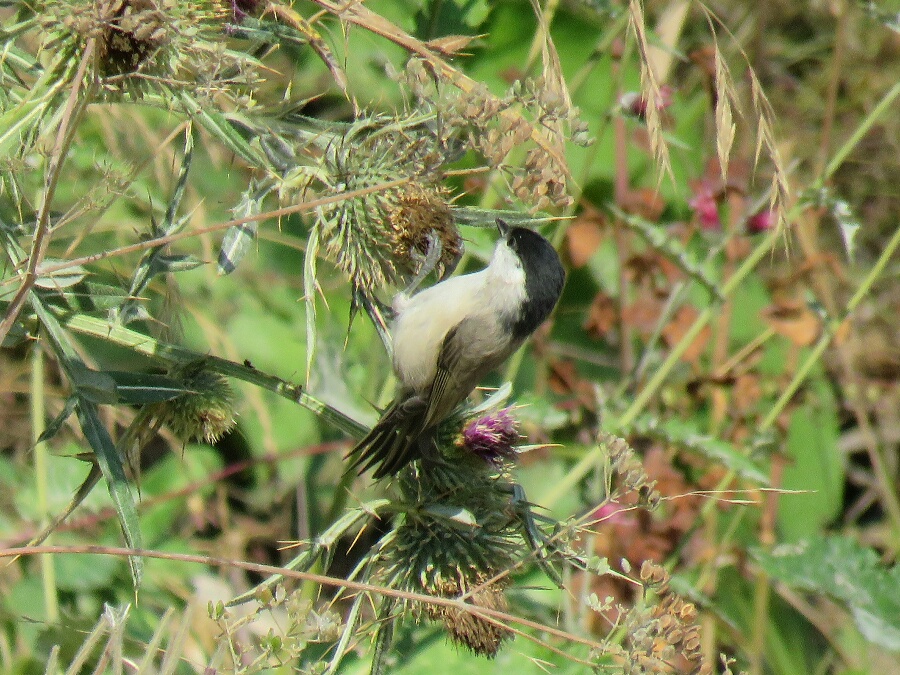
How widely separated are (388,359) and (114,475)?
1.94 metres

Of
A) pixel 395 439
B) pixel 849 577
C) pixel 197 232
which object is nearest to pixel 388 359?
pixel 395 439

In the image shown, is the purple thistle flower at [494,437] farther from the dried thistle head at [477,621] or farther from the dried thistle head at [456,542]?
the dried thistle head at [477,621]

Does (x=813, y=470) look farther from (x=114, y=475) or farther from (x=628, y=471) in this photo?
(x=114, y=475)

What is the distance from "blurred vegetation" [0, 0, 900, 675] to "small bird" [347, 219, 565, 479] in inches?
5.5

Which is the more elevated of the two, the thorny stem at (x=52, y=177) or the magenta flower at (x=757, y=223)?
the thorny stem at (x=52, y=177)

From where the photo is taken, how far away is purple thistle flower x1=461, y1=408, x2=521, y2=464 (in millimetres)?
2566

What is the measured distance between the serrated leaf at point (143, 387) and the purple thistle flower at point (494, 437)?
0.79 m

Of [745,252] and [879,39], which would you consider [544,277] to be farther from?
[879,39]

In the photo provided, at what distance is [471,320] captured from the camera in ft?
11.2

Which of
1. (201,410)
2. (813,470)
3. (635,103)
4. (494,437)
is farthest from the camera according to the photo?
(813,470)

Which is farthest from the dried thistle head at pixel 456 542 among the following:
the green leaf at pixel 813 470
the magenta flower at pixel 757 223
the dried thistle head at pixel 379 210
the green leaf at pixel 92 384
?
the green leaf at pixel 813 470

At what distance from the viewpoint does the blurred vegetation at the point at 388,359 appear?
2.04 m

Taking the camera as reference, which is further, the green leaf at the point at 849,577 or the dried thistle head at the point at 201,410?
the green leaf at the point at 849,577

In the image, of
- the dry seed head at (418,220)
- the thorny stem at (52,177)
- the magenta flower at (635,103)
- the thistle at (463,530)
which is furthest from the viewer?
the magenta flower at (635,103)
